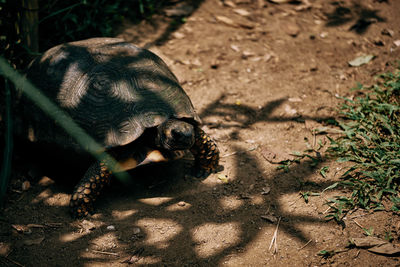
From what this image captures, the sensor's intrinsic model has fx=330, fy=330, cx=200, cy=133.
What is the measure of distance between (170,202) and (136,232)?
0.45 meters

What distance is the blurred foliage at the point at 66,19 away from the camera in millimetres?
3781

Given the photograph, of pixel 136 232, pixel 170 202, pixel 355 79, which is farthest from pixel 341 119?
pixel 136 232

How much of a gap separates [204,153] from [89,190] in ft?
3.69

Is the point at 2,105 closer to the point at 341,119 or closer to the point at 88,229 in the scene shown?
the point at 88,229

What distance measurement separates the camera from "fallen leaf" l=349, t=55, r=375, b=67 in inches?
180

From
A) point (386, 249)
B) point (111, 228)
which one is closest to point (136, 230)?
point (111, 228)

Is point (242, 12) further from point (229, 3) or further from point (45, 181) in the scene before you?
point (45, 181)

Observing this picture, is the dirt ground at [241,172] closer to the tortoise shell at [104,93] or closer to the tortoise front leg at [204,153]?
the tortoise front leg at [204,153]

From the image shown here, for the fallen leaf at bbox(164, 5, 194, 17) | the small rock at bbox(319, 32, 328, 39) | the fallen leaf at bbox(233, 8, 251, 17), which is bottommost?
the small rock at bbox(319, 32, 328, 39)

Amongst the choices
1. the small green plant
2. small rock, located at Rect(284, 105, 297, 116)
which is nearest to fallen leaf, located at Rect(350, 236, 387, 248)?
the small green plant

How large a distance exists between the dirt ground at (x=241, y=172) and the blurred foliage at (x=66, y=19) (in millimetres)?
235

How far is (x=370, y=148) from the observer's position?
125 inches

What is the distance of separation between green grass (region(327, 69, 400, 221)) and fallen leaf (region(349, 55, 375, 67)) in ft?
1.60

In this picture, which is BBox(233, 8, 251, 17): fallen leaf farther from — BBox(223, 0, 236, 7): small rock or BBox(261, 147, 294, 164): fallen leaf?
BBox(261, 147, 294, 164): fallen leaf
